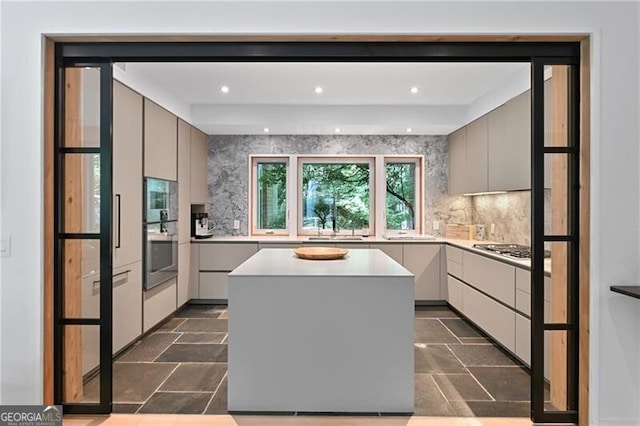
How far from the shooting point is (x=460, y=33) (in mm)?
2170

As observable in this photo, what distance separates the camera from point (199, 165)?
5.18m

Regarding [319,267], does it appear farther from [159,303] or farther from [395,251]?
[395,251]

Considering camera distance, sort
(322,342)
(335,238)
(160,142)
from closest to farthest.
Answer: (322,342), (160,142), (335,238)

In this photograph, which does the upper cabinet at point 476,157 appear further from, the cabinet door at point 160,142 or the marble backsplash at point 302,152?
the cabinet door at point 160,142

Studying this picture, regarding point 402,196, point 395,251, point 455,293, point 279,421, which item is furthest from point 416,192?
point 279,421

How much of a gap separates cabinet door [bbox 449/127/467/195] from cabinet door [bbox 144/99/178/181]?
134 inches

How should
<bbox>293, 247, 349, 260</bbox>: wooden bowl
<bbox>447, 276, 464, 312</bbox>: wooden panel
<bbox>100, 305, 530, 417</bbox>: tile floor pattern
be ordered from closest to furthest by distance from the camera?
<bbox>100, 305, 530, 417</bbox>: tile floor pattern < <bbox>293, 247, 349, 260</bbox>: wooden bowl < <bbox>447, 276, 464, 312</bbox>: wooden panel

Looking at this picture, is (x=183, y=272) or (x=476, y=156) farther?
(x=183, y=272)

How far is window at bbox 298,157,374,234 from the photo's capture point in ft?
18.5

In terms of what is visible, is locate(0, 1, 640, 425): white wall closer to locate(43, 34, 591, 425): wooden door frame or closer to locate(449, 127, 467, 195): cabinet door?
locate(43, 34, 591, 425): wooden door frame

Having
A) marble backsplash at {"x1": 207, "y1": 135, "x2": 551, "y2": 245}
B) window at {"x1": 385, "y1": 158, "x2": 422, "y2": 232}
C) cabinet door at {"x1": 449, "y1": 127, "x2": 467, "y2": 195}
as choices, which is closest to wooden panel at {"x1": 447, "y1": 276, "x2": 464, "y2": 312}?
marble backsplash at {"x1": 207, "y1": 135, "x2": 551, "y2": 245}

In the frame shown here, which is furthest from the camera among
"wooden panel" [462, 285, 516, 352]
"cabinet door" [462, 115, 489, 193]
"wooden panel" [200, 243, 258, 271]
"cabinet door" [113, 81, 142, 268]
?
"wooden panel" [200, 243, 258, 271]

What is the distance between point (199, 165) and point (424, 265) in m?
3.16

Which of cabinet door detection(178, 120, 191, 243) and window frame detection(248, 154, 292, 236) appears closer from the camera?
cabinet door detection(178, 120, 191, 243)
